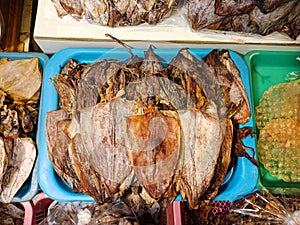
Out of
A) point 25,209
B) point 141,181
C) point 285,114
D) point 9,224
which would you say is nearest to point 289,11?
point 285,114

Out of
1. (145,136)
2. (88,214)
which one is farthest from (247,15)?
(88,214)

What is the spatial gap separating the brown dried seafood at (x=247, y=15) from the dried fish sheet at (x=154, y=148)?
0.45m

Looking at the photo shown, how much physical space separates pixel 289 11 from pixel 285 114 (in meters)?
0.42

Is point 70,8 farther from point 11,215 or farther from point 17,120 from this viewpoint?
point 11,215

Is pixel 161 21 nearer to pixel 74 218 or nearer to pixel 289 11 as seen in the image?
A: pixel 289 11

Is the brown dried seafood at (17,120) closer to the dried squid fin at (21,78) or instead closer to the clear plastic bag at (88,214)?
the dried squid fin at (21,78)

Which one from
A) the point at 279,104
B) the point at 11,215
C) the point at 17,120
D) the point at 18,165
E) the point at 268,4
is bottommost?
the point at 11,215

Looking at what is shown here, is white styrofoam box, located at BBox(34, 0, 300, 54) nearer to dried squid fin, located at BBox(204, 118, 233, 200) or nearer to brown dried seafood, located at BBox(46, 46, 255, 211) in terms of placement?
brown dried seafood, located at BBox(46, 46, 255, 211)

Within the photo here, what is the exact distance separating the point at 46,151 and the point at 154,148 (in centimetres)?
45

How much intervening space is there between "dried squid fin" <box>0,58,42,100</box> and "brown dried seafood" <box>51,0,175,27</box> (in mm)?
231

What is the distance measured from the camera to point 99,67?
1.24 m

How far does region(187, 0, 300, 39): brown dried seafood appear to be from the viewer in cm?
129

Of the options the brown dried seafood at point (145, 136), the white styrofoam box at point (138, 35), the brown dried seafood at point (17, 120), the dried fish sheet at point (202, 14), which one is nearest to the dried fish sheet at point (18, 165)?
the brown dried seafood at point (17, 120)

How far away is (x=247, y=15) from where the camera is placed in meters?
1.38
